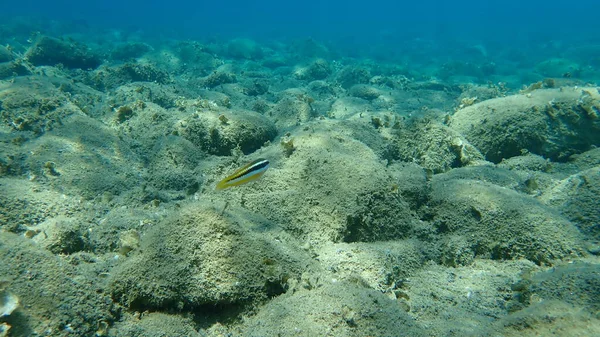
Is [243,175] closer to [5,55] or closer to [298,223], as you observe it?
[298,223]

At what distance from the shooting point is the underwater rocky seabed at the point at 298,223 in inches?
88.4

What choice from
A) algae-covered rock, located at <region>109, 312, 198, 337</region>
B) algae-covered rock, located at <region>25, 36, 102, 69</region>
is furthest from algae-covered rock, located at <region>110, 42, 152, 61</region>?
algae-covered rock, located at <region>109, 312, 198, 337</region>

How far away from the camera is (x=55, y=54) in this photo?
44.4ft

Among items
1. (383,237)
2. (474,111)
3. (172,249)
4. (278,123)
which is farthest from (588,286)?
(278,123)

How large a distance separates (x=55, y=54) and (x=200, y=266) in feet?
52.5

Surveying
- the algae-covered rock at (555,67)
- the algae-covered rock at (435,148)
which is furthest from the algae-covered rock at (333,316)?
the algae-covered rock at (555,67)

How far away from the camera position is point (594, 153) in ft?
19.1

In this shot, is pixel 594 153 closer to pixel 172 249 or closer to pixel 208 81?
pixel 172 249

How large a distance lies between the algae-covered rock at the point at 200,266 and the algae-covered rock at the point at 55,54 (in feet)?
49.9

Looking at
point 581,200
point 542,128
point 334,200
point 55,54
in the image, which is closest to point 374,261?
point 334,200

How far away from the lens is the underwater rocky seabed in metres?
2.25

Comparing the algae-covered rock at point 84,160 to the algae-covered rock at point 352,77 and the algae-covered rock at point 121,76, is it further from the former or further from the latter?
the algae-covered rock at point 352,77

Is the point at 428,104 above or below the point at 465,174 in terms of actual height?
above

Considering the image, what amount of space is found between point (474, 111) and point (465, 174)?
8.30 ft
